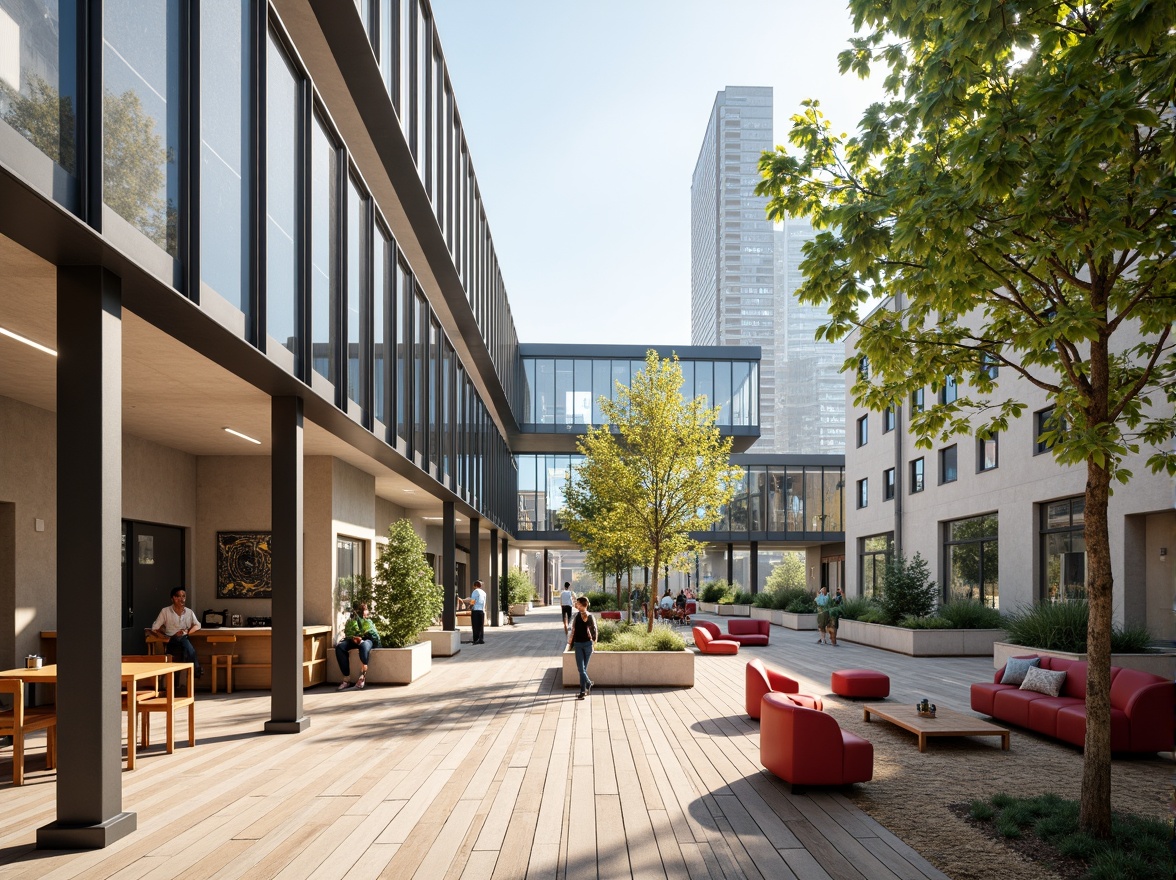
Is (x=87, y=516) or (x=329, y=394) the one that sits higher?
(x=329, y=394)

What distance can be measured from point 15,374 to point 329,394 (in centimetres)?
340

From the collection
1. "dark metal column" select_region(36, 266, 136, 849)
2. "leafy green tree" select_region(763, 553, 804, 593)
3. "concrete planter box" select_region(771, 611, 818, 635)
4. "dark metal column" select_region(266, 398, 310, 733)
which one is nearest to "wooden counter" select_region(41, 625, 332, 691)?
"dark metal column" select_region(266, 398, 310, 733)

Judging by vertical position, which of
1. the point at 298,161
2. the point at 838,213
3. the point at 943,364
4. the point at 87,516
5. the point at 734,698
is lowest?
the point at 734,698

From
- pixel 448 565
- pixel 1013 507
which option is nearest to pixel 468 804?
pixel 448 565

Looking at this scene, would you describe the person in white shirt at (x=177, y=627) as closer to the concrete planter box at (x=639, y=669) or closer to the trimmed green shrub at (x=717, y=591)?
the concrete planter box at (x=639, y=669)

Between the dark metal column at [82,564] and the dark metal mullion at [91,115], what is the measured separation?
0.71 meters

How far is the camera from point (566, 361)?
4356 centimetres

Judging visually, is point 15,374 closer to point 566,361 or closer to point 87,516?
point 87,516

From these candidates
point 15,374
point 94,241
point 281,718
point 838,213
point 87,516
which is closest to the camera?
point 94,241

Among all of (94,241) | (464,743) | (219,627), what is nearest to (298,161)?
(94,241)

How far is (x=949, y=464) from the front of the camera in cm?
2717

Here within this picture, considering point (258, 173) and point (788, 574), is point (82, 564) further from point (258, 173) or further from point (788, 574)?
point (788, 574)

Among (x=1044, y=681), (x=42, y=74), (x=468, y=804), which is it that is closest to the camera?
(x=42, y=74)

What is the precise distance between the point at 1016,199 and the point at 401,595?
484 inches
